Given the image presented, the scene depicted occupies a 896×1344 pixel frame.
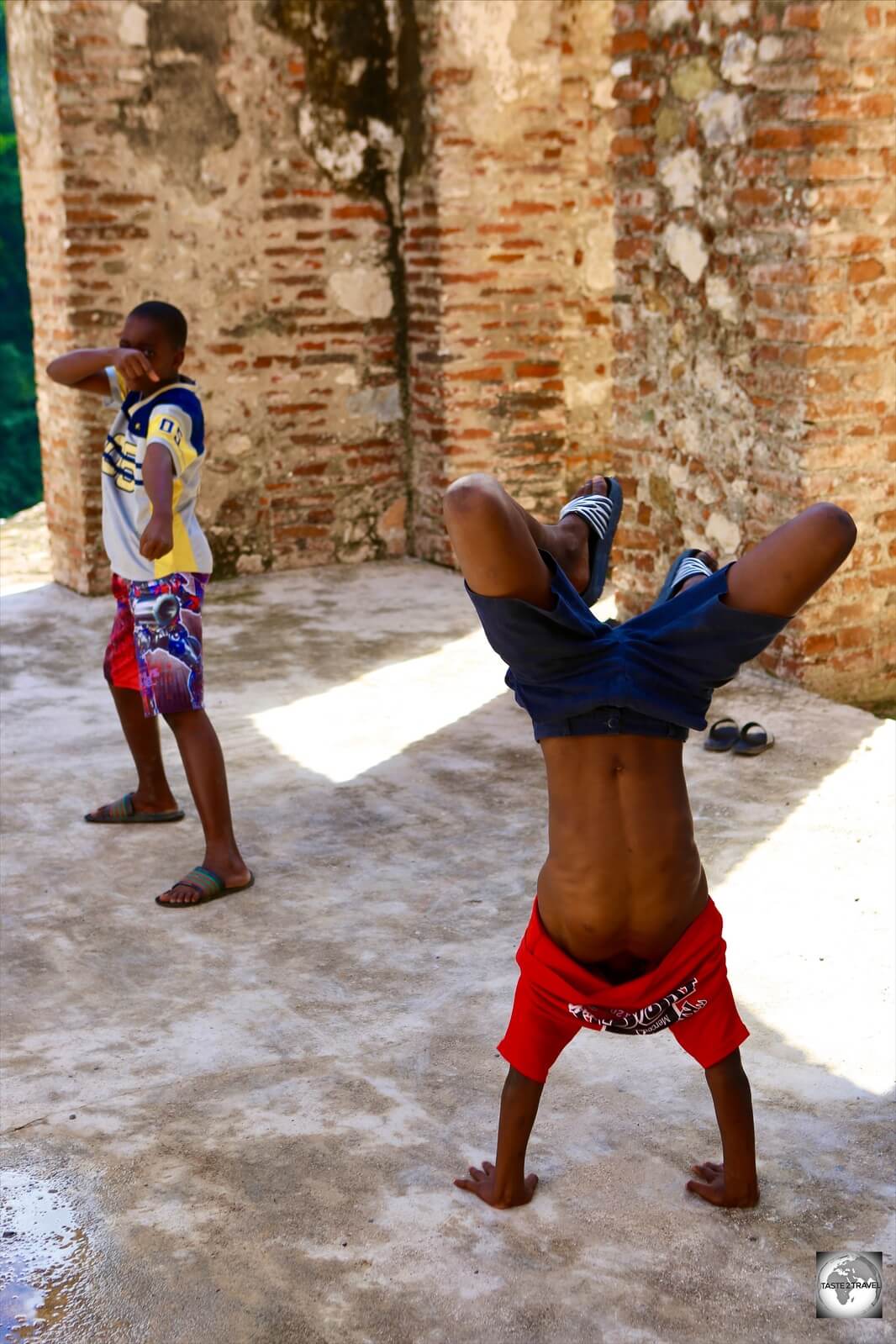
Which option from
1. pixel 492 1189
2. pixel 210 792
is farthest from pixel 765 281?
pixel 492 1189

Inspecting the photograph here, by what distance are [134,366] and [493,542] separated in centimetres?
199

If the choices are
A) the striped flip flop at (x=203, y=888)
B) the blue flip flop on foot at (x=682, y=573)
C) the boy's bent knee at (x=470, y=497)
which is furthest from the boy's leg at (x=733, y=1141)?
the striped flip flop at (x=203, y=888)

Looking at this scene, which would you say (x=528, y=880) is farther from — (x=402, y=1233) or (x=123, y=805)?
(x=402, y=1233)

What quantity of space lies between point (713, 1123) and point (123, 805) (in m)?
2.15

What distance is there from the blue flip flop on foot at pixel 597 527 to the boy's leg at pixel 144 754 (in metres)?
2.14

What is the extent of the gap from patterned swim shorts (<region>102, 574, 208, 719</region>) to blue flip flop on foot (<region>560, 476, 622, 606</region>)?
1.69 metres

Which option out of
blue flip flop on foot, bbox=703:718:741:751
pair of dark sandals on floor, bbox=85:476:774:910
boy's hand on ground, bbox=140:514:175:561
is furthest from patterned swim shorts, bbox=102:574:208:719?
blue flip flop on foot, bbox=703:718:741:751

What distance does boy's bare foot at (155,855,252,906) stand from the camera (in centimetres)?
389

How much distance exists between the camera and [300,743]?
5098 millimetres

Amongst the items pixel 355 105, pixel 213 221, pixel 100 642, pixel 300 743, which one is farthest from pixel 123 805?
pixel 355 105

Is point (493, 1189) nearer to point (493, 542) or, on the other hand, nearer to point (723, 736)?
point (493, 542)

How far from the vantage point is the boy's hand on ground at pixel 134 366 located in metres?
3.89

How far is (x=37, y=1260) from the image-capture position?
2.51m

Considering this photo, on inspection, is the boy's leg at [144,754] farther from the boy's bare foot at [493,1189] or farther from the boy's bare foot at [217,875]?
the boy's bare foot at [493,1189]
